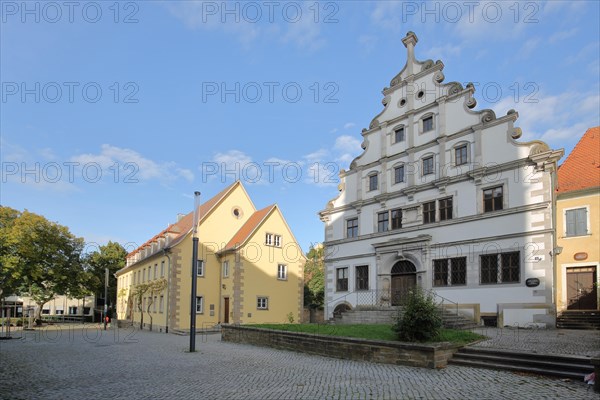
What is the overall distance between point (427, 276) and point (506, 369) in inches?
514

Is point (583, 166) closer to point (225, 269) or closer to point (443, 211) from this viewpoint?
point (443, 211)

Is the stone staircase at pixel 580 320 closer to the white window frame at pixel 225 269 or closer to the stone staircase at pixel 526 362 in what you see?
the stone staircase at pixel 526 362

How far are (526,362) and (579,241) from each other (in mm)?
13819

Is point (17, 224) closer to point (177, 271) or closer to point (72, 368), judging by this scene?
point (177, 271)

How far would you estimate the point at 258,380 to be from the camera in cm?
1110

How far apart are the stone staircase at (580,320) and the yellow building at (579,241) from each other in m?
0.84

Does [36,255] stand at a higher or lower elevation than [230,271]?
higher

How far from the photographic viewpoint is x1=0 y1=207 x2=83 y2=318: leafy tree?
41.5 m

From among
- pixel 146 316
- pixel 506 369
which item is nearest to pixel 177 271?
pixel 146 316

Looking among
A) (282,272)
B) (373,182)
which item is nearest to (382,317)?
(373,182)

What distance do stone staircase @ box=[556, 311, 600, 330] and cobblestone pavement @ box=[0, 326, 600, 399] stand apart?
37.0ft

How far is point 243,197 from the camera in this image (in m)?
40.3

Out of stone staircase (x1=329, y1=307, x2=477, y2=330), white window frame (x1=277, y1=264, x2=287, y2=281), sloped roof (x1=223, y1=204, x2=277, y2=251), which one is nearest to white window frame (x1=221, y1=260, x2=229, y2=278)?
sloped roof (x1=223, y1=204, x2=277, y2=251)

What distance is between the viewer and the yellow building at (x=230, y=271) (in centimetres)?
3453
